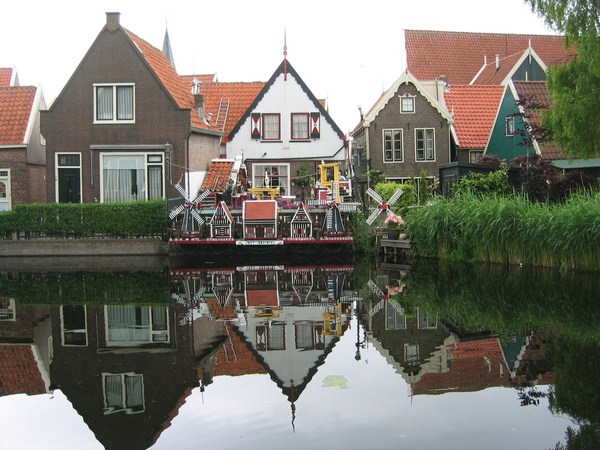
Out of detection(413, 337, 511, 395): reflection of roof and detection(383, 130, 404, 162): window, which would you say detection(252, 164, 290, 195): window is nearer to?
detection(383, 130, 404, 162): window

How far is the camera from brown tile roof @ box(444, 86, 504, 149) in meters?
39.3

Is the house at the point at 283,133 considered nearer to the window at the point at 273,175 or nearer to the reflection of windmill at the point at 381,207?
the window at the point at 273,175

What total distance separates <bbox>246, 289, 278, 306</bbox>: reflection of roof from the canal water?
0.07m

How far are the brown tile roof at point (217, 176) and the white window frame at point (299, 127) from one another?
4.50 metres

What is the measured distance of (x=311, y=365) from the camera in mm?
9875

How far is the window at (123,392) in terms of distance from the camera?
8023mm

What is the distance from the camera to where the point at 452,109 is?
133 feet

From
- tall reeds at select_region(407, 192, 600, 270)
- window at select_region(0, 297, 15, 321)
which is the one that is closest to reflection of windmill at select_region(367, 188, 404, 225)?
tall reeds at select_region(407, 192, 600, 270)

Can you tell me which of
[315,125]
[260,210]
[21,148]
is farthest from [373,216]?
[21,148]

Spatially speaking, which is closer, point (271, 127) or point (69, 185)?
point (69, 185)

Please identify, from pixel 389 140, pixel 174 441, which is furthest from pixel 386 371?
pixel 389 140

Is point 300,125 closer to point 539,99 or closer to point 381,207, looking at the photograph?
point 381,207

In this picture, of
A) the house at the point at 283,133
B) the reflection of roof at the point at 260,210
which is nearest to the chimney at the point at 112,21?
the house at the point at 283,133

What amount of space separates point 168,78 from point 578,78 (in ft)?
55.1
